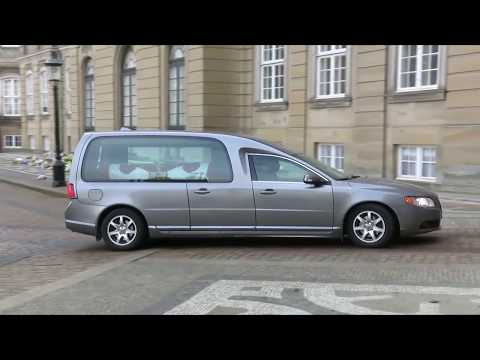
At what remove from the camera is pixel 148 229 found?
8.82 metres

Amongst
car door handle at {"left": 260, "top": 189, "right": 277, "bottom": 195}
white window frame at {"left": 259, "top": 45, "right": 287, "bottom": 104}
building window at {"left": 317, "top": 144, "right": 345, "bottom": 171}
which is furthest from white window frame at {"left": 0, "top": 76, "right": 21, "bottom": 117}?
car door handle at {"left": 260, "top": 189, "right": 277, "bottom": 195}

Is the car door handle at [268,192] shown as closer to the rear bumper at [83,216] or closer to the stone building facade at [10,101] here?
the rear bumper at [83,216]

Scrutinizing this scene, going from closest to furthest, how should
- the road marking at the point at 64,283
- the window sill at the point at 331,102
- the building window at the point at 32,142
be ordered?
the road marking at the point at 64,283 → the window sill at the point at 331,102 → the building window at the point at 32,142

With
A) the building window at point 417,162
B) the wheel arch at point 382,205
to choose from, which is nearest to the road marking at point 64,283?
the wheel arch at point 382,205

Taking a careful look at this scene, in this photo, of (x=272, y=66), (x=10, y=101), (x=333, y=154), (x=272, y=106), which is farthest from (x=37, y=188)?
(x=10, y=101)

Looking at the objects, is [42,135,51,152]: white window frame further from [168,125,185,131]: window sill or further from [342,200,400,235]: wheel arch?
[342,200,400,235]: wheel arch

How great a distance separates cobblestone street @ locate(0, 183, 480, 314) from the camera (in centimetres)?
571

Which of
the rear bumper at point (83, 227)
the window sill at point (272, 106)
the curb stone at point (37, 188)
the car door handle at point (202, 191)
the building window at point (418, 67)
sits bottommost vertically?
the curb stone at point (37, 188)

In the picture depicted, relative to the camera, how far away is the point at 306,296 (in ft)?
19.5

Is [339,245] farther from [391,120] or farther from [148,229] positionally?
[391,120]

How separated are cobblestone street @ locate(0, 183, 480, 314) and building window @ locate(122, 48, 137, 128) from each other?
1869cm

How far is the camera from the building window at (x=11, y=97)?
46062mm

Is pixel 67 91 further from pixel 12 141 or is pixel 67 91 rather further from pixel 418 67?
pixel 418 67

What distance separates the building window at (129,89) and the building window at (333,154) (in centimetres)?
1201
